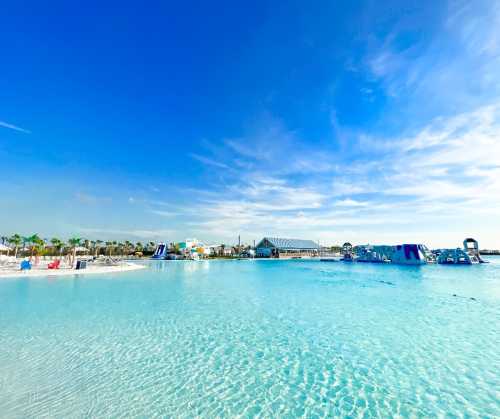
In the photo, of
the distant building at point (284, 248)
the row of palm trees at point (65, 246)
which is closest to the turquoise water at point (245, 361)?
the row of palm trees at point (65, 246)

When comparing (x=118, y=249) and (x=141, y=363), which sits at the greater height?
(x=118, y=249)


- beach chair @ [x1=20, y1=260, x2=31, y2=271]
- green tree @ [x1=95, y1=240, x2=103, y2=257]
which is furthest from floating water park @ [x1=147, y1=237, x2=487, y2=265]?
beach chair @ [x1=20, y1=260, x2=31, y2=271]

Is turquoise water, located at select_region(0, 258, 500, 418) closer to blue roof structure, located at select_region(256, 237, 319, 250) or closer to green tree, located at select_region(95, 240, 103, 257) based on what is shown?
green tree, located at select_region(95, 240, 103, 257)

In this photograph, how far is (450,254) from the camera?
55.2 m

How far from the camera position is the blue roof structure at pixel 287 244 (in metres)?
90.7

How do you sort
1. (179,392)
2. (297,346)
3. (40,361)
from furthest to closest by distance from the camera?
(297,346)
(40,361)
(179,392)

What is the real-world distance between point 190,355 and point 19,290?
49.3ft

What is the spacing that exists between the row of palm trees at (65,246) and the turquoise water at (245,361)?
36.9 metres

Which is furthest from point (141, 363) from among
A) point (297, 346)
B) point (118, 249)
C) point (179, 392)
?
point (118, 249)

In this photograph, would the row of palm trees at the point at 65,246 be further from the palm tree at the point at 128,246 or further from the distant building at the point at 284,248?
the distant building at the point at 284,248

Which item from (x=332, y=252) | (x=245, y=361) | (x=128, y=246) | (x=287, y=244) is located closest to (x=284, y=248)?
(x=287, y=244)

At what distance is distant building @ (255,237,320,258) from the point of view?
88912 millimetres

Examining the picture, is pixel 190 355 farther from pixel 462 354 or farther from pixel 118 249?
pixel 118 249

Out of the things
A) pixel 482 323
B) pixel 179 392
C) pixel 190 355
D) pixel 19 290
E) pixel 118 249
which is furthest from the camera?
pixel 118 249
